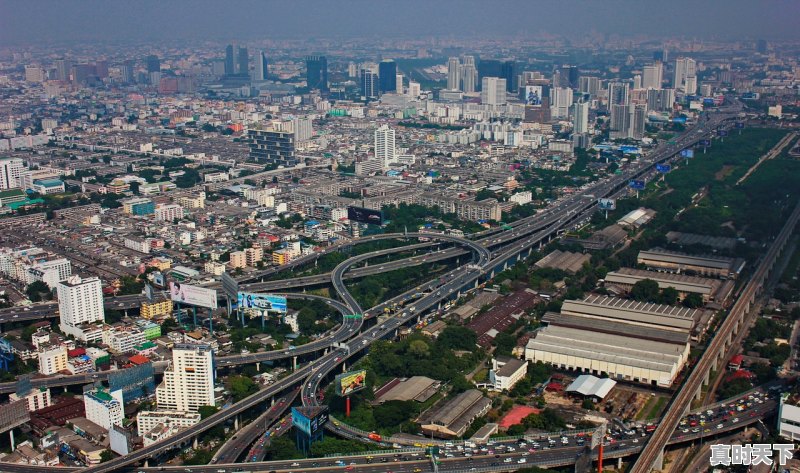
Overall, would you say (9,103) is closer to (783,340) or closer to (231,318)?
(231,318)

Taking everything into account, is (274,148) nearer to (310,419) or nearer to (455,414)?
(455,414)

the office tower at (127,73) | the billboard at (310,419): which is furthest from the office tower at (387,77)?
the billboard at (310,419)

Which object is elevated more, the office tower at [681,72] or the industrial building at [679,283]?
the office tower at [681,72]

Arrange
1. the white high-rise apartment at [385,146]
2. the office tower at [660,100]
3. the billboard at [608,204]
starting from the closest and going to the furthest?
the billboard at [608,204], the white high-rise apartment at [385,146], the office tower at [660,100]

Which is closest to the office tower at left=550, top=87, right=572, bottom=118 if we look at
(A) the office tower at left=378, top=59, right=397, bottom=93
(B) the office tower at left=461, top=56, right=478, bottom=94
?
(B) the office tower at left=461, top=56, right=478, bottom=94

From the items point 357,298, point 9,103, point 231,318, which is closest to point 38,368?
point 231,318

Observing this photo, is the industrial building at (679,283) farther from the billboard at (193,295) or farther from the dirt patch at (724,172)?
the dirt patch at (724,172)

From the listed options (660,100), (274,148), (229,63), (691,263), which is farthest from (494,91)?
(691,263)
